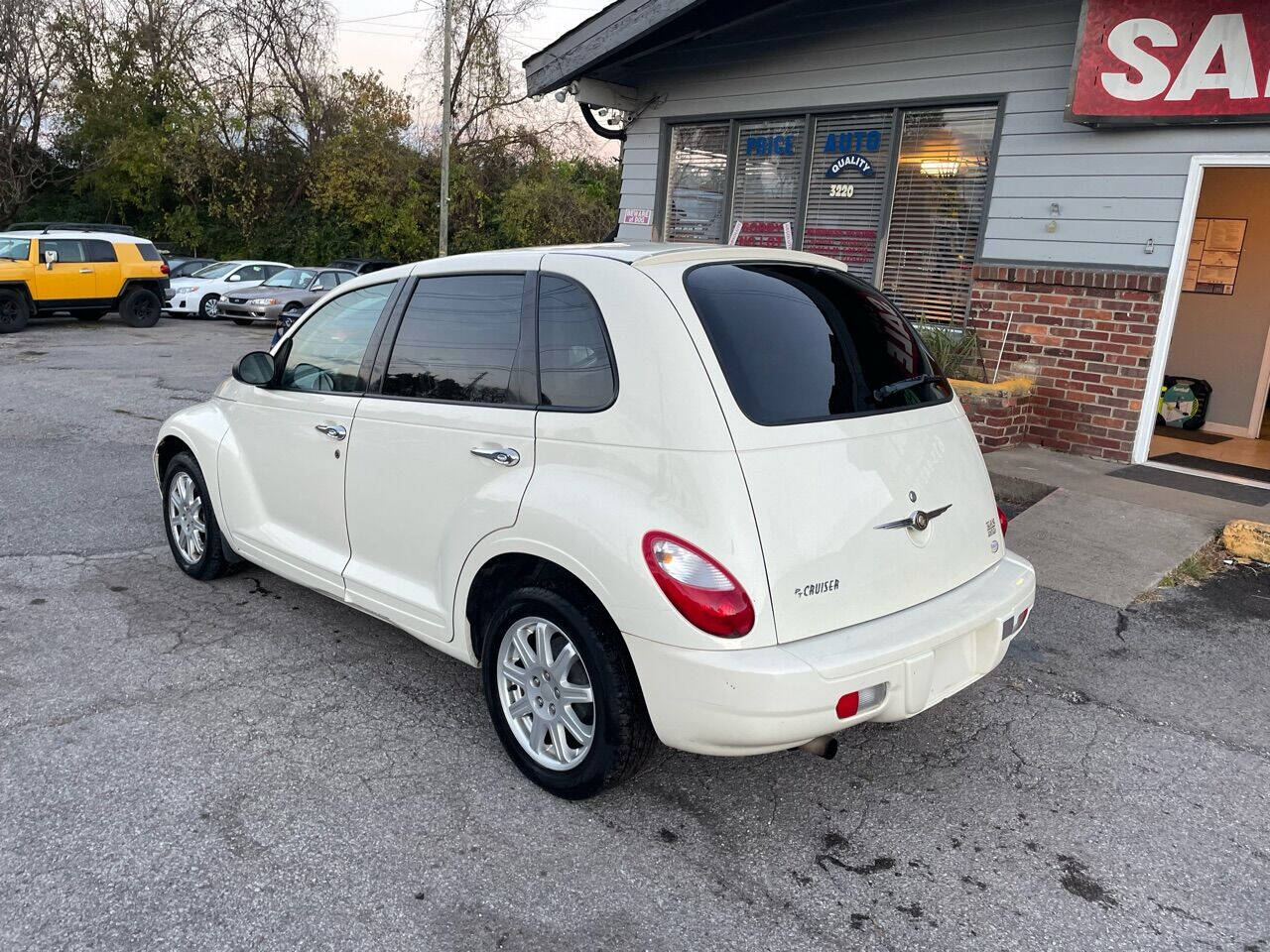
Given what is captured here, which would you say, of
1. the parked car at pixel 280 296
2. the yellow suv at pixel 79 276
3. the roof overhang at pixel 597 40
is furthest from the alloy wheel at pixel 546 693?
the parked car at pixel 280 296

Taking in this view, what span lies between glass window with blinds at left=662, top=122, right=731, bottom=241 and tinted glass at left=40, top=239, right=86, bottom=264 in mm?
12549

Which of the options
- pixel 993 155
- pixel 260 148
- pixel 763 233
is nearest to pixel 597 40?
pixel 763 233

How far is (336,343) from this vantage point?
4.13m

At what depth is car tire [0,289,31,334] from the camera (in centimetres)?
1677

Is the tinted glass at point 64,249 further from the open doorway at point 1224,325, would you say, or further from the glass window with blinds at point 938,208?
the open doorway at point 1224,325

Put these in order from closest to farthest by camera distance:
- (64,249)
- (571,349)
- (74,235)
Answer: (571,349)
(64,249)
(74,235)

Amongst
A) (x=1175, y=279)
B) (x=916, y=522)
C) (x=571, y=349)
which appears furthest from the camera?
(x=1175, y=279)

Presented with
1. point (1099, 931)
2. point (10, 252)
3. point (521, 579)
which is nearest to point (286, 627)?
point (521, 579)

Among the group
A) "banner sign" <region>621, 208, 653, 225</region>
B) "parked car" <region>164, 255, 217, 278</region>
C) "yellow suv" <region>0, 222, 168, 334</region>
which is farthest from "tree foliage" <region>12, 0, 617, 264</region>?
"banner sign" <region>621, 208, 653, 225</region>

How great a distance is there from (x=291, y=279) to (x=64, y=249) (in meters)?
4.87

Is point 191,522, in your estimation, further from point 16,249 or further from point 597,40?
point 16,249

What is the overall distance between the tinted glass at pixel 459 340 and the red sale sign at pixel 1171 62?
5.97 metres

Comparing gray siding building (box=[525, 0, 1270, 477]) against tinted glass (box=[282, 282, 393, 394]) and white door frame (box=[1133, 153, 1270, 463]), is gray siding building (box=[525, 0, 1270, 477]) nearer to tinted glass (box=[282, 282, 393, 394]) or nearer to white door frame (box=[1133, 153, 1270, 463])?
white door frame (box=[1133, 153, 1270, 463])

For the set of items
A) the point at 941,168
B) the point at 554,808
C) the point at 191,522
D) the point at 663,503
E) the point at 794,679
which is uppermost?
the point at 941,168
